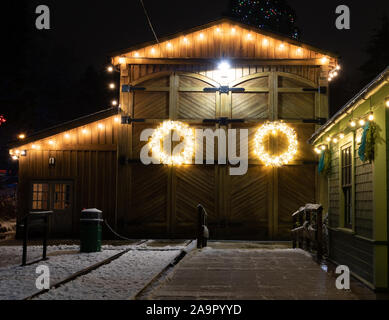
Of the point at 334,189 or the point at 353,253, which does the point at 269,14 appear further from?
the point at 353,253

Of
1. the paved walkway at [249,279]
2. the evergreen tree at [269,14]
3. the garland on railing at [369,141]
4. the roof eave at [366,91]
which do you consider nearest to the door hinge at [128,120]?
the paved walkway at [249,279]

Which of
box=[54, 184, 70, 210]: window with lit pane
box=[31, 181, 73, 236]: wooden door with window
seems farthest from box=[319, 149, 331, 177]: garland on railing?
box=[54, 184, 70, 210]: window with lit pane

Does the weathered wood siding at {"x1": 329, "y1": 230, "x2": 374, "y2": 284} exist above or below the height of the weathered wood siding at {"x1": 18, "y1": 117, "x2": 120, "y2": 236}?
below

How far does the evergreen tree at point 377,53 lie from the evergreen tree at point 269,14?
19.3 feet

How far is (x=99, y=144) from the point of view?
16703 millimetres

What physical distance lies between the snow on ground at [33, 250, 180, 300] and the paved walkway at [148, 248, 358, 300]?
0.50 meters

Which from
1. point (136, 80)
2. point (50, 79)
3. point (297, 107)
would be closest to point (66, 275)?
point (136, 80)

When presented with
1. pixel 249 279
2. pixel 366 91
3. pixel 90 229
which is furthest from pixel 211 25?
pixel 249 279

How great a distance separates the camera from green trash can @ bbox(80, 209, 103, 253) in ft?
39.9

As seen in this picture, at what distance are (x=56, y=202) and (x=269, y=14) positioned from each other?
2665 cm

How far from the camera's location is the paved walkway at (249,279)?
23.2 feet

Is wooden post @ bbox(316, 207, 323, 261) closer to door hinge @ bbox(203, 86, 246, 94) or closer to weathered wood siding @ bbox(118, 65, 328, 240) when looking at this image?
weathered wood siding @ bbox(118, 65, 328, 240)

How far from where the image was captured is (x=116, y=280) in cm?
845

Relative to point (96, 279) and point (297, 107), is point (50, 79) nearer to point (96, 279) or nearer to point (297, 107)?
point (297, 107)
